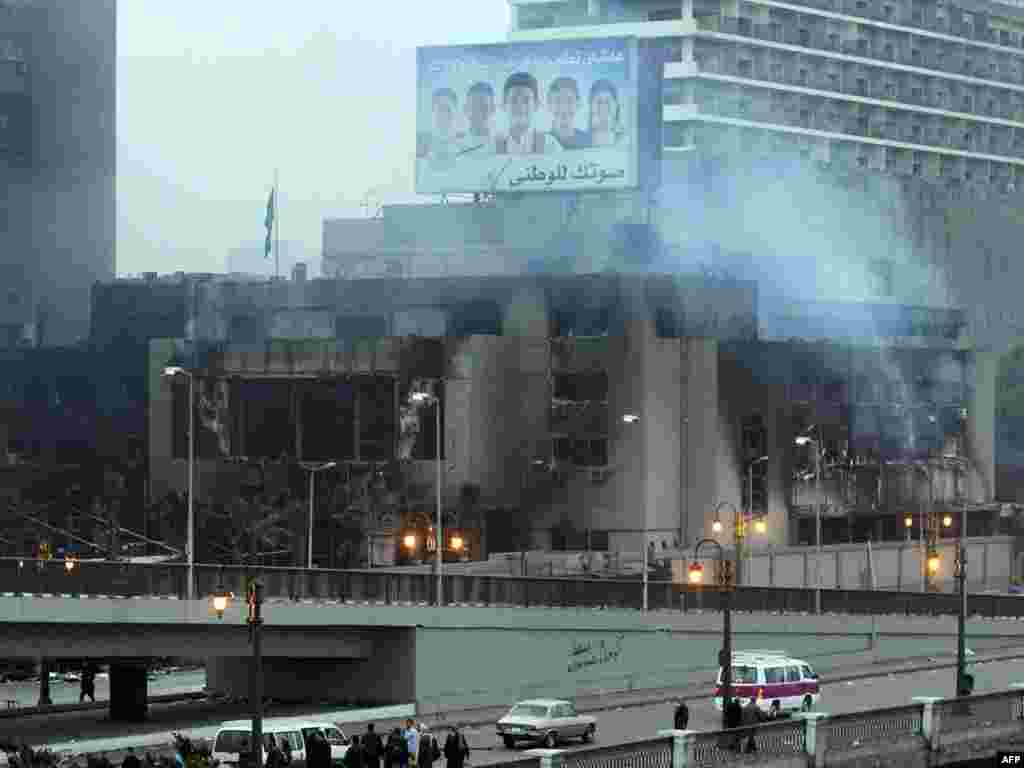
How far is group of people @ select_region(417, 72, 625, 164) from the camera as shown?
145 meters

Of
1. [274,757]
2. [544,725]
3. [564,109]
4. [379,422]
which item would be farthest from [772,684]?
[564,109]

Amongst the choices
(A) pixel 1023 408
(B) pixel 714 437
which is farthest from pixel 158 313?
(A) pixel 1023 408

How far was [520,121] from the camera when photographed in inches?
5851

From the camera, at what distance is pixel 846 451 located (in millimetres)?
145250

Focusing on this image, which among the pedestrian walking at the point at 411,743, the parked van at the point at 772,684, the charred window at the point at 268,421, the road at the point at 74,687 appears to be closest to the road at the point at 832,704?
the parked van at the point at 772,684

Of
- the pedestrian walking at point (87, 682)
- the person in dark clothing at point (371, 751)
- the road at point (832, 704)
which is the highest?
the person in dark clothing at point (371, 751)

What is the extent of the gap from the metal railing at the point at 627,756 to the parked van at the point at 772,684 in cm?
2134

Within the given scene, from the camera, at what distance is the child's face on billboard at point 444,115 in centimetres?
15175

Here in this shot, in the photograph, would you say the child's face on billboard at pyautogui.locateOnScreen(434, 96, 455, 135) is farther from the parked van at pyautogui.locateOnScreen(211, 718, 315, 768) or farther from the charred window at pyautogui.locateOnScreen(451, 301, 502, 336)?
the parked van at pyautogui.locateOnScreen(211, 718, 315, 768)

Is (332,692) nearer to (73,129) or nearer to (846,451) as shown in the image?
(846,451)

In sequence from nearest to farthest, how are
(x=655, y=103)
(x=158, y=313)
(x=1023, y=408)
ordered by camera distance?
(x=655, y=103) < (x=158, y=313) < (x=1023, y=408)

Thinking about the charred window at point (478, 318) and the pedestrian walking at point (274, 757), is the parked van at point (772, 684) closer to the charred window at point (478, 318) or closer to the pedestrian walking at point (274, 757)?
the pedestrian walking at point (274, 757)

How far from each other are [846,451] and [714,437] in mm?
11830

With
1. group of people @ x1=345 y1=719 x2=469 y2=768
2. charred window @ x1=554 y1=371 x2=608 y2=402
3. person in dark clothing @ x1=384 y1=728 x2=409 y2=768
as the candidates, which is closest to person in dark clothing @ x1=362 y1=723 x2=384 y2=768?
group of people @ x1=345 y1=719 x2=469 y2=768
